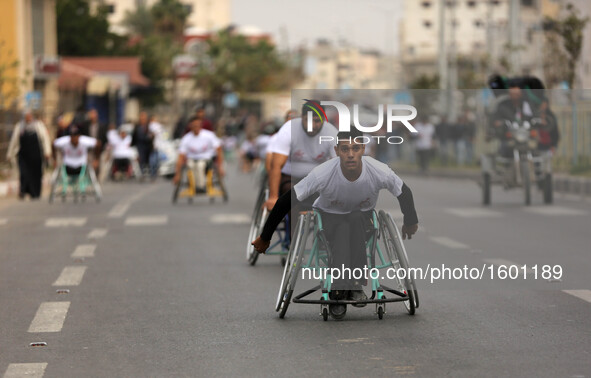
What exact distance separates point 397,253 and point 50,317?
2534 mm

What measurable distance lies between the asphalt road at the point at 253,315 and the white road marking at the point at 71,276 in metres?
0.03

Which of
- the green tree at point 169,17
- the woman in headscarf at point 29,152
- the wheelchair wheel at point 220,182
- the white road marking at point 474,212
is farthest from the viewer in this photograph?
the green tree at point 169,17

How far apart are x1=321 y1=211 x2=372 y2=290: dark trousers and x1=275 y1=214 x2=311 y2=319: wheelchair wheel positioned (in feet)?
0.48

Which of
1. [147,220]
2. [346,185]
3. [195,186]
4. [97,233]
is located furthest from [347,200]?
[195,186]

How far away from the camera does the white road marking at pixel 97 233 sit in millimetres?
17094

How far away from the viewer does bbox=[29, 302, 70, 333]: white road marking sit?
9078 mm

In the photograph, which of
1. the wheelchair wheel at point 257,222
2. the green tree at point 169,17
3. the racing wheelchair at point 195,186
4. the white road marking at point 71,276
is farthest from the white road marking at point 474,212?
the green tree at point 169,17

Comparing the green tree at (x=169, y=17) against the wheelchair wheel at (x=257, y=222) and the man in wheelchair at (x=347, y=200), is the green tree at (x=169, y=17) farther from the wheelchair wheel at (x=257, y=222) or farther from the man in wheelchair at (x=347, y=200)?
the man in wheelchair at (x=347, y=200)

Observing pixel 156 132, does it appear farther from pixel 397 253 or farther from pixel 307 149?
pixel 397 253

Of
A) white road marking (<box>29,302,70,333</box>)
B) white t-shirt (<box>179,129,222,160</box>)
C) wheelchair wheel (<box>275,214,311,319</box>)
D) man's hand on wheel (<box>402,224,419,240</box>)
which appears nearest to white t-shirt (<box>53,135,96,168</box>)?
white t-shirt (<box>179,129,222,160</box>)

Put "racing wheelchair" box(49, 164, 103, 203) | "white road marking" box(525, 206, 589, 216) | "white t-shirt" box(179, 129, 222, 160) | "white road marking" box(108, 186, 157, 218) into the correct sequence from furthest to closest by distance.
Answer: "white t-shirt" box(179, 129, 222, 160), "racing wheelchair" box(49, 164, 103, 203), "white road marking" box(108, 186, 157, 218), "white road marking" box(525, 206, 589, 216)

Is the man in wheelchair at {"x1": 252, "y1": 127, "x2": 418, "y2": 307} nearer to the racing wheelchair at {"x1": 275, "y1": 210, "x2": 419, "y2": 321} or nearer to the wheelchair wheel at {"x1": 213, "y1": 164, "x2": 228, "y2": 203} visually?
the racing wheelchair at {"x1": 275, "y1": 210, "x2": 419, "y2": 321}

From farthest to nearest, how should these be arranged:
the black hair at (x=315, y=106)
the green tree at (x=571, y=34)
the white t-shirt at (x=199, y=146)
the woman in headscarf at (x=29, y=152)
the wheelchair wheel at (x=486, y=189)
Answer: the green tree at (x=571, y=34) → the woman in headscarf at (x=29, y=152) → the white t-shirt at (x=199, y=146) → the wheelchair wheel at (x=486, y=189) → the black hair at (x=315, y=106)

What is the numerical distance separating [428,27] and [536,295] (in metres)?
142
